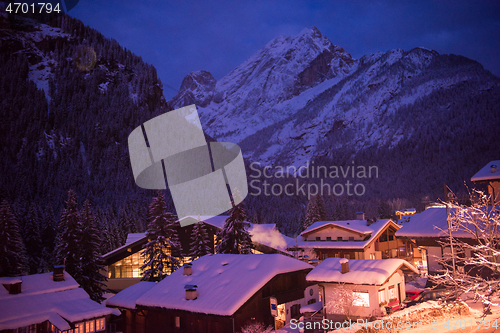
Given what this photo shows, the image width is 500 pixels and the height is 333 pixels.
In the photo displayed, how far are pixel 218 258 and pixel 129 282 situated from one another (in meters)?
17.3

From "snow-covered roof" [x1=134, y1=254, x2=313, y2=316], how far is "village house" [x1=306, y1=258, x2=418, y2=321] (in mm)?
3736

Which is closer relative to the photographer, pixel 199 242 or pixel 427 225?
pixel 427 225

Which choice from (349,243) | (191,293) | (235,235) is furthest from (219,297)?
(349,243)

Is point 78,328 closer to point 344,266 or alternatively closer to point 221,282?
point 221,282

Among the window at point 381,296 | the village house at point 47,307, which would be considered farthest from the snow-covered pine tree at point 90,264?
the window at point 381,296

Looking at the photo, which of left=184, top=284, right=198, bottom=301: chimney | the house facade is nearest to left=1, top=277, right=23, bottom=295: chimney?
left=184, top=284, right=198, bottom=301: chimney

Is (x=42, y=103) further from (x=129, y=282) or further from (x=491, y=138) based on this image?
(x=491, y=138)

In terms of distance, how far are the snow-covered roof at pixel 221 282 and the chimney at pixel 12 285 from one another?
9.34 m

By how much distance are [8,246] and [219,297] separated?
27257mm

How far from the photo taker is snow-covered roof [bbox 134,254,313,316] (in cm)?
2564

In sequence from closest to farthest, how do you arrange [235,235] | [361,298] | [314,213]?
[361,298]
[235,235]
[314,213]

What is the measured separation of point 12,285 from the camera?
28.7m

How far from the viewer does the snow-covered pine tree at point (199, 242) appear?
147 ft

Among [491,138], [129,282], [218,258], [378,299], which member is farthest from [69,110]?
[491,138]
